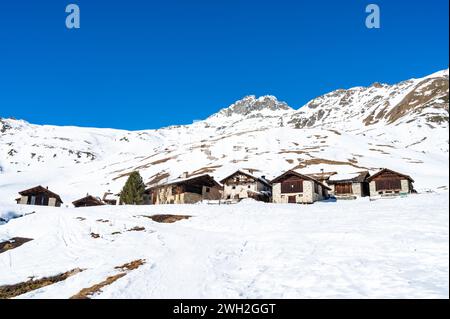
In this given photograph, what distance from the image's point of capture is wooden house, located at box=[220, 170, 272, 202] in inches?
3233

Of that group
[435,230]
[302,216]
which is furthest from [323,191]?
[435,230]

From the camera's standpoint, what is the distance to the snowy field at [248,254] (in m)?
16.0

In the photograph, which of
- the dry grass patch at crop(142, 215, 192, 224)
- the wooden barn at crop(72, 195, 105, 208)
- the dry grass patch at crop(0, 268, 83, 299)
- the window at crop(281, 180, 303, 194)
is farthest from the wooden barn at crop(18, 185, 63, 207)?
the dry grass patch at crop(0, 268, 83, 299)

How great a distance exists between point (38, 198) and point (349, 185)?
224ft

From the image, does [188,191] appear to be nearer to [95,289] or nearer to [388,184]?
[388,184]

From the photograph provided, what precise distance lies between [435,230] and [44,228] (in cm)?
3308

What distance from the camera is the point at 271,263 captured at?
20359 mm

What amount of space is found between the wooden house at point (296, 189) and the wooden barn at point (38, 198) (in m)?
51.5

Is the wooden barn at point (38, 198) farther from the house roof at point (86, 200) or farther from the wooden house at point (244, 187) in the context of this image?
the wooden house at point (244, 187)

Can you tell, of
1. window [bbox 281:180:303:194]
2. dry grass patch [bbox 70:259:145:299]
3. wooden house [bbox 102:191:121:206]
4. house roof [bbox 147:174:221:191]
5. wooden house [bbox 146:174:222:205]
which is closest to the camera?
dry grass patch [bbox 70:259:145:299]

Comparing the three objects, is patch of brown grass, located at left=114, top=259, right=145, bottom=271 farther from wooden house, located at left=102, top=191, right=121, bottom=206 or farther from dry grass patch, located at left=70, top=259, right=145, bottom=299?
wooden house, located at left=102, top=191, right=121, bottom=206

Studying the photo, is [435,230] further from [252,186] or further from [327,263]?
[252,186]

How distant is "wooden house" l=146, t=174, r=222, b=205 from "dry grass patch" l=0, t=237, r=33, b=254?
40817mm
